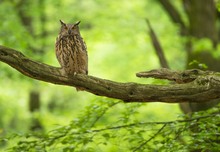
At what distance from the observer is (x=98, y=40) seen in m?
14.0

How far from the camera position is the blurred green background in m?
13.0

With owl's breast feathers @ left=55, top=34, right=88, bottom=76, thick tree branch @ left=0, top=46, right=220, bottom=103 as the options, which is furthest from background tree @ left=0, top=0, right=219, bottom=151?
thick tree branch @ left=0, top=46, right=220, bottom=103

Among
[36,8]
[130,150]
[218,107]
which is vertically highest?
[36,8]

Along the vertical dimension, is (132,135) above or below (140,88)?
below

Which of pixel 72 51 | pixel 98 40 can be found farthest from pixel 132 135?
pixel 98 40

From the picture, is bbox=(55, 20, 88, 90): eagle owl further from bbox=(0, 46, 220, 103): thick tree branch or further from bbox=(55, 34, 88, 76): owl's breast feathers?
bbox=(0, 46, 220, 103): thick tree branch

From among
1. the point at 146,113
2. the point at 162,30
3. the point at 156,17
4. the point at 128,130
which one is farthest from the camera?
the point at 156,17

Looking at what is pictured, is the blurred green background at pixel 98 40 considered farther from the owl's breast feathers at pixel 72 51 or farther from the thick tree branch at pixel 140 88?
the thick tree branch at pixel 140 88

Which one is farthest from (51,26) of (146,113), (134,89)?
(134,89)

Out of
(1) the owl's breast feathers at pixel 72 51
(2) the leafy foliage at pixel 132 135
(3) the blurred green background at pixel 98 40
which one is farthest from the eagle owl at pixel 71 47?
(3) the blurred green background at pixel 98 40

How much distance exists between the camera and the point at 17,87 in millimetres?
16609

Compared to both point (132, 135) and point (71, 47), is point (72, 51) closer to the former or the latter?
point (71, 47)

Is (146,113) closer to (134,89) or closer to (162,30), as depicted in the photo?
(162,30)

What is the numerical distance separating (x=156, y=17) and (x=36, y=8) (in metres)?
4.03
